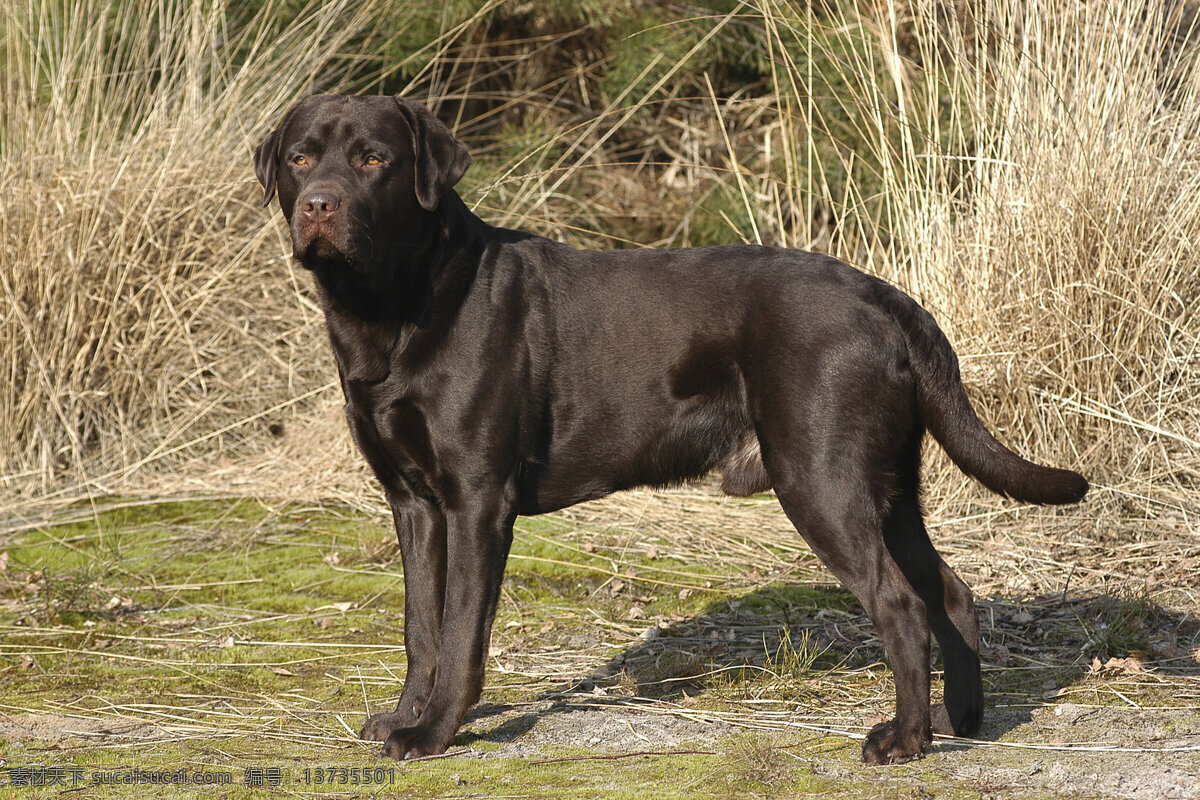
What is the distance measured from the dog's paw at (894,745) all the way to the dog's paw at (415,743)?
1.10 m

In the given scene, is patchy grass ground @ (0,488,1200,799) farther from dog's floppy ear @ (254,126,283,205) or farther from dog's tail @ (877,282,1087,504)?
dog's floppy ear @ (254,126,283,205)

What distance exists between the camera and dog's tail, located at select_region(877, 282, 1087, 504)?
3.53 m

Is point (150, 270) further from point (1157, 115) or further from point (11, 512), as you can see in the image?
point (1157, 115)

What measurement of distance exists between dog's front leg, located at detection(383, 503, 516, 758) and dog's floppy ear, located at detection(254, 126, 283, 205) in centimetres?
116

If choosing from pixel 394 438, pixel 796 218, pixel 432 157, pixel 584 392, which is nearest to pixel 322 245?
pixel 432 157

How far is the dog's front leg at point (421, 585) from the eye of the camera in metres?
3.64

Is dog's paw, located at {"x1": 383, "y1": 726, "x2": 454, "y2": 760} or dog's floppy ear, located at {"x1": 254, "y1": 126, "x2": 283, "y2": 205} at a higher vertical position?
dog's floppy ear, located at {"x1": 254, "y1": 126, "x2": 283, "y2": 205}

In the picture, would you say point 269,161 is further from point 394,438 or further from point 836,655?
point 836,655

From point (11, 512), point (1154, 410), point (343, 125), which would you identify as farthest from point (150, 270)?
point (1154, 410)

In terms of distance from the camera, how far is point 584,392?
3736 mm

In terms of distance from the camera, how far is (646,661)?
14.2ft

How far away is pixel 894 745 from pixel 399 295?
1.82 metres

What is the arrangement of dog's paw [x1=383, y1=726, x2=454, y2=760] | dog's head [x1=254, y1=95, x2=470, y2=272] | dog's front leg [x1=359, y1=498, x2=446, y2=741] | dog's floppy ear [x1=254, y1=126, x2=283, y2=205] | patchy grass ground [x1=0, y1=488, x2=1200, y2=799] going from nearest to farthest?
patchy grass ground [x1=0, y1=488, x2=1200, y2=799]
dog's paw [x1=383, y1=726, x2=454, y2=760]
dog's head [x1=254, y1=95, x2=470, y2=272]
dog's front leg [x1=359, y1=498, x2=446, y2=741]
dog's floppy ear [x1=254, y1=126, x2=283, y2=205]

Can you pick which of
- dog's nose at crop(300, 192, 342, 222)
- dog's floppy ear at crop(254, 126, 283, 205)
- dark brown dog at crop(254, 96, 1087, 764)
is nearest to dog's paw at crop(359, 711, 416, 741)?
dark brown dog at crop(254, 96, 1087, 764)
